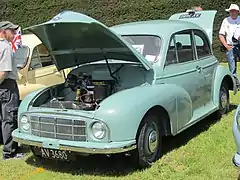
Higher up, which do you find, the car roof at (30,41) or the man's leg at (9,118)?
the car roof at (30,41)

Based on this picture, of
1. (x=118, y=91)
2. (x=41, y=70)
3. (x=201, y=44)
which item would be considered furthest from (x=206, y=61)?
(x=41, y=70)

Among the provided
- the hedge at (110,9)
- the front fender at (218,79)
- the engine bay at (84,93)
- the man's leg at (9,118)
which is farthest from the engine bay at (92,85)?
the hedge at (110,9)

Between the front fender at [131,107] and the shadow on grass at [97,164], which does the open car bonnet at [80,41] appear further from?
the shadow on grass at [97,164]

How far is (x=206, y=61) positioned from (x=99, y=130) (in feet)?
9.32

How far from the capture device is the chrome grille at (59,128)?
5.13m

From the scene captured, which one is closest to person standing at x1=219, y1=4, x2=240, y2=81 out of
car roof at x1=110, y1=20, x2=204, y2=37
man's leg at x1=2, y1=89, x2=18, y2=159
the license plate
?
car roof at x1=110, y1=20, x2=204, y2=37

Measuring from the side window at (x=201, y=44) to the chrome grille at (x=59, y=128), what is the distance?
9.08 feet

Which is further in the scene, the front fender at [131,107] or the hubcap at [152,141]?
the hubcap at [152,141]

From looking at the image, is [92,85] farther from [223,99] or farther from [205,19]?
[205,19]

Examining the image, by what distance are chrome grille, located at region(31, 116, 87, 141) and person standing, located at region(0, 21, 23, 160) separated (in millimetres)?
683

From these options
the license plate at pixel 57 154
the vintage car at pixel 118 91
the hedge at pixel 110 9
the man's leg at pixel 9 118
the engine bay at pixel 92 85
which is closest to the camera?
the vintage car at pixel 118 91

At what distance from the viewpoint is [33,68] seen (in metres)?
7.82

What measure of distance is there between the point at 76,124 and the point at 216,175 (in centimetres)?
169

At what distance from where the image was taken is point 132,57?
19.5 ft
